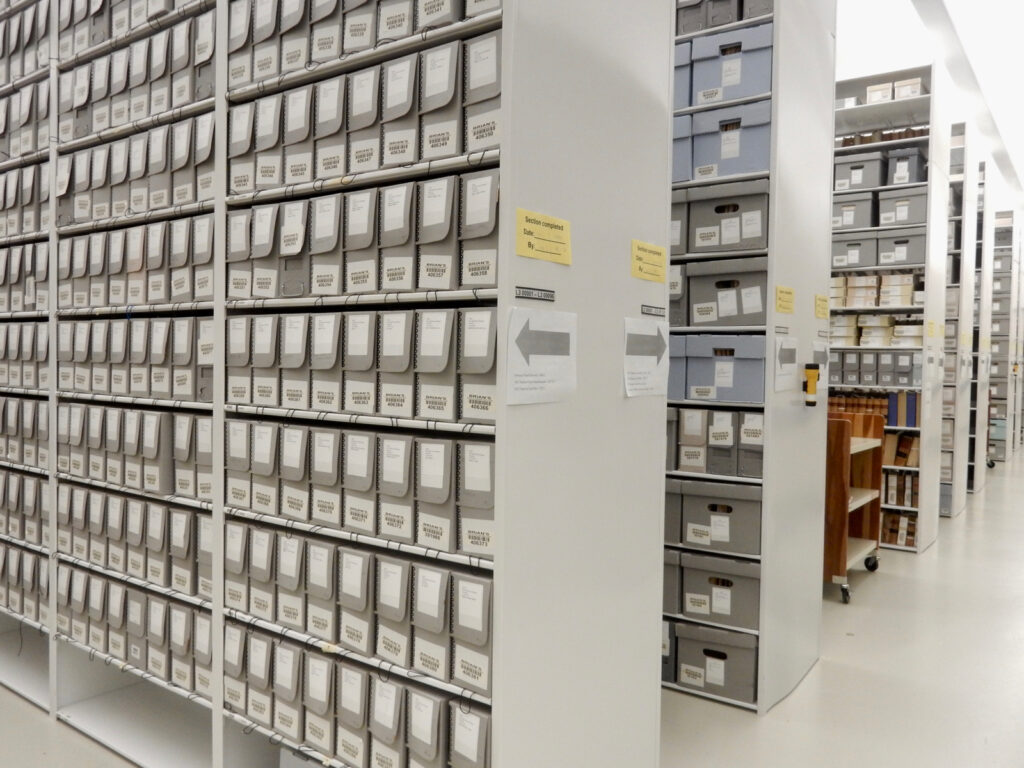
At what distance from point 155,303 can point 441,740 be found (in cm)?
161

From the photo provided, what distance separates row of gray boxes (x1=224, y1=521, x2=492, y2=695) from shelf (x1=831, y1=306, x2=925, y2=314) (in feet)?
14.6

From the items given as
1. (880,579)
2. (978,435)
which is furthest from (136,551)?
(978,435)

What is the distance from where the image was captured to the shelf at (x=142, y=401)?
235 cm

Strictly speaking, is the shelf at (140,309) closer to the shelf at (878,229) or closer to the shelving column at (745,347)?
the shelving column at (745,347)

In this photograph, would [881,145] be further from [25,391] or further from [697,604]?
[25,391]

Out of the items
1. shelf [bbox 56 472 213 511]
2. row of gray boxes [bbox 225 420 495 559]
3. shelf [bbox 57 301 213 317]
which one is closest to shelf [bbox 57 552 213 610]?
shelf [bbox 56 472 213 511]

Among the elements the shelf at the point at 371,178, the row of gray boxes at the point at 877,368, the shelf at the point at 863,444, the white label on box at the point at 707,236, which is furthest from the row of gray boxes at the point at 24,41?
the row of gray boxes at the point at 877,368

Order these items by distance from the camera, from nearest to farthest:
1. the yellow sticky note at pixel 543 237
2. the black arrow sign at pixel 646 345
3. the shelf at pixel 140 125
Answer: the yellow sticky note at pixel 543 237
the black arrow sign at pixel 646 345
the shelf at pixel 140 125

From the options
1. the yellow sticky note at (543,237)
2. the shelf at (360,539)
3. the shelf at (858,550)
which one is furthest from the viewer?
the shelf at (858,550)

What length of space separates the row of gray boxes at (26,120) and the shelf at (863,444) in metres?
3.97

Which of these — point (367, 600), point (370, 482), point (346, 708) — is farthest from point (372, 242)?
point (346, 708)

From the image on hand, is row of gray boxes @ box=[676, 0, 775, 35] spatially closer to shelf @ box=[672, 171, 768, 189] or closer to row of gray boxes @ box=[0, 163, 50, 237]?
shelf @ box=[672, 171, 768, 189]

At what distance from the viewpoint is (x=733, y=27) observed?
2865 millimetres

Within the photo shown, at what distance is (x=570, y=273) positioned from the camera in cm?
174
